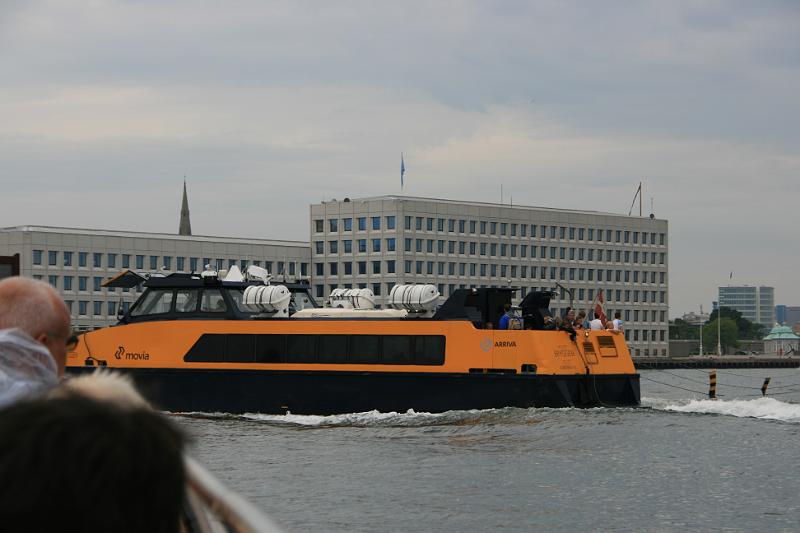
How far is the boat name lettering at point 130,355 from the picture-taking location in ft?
93.8

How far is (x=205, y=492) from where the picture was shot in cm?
306

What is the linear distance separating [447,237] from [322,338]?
91.0m

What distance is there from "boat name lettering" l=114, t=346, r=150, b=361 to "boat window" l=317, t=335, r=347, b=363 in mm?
4147

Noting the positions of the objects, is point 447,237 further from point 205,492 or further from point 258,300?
point 205,492

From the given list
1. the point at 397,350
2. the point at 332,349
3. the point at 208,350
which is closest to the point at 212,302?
the point at 208,350

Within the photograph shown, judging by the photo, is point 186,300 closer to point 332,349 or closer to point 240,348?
point 240,348

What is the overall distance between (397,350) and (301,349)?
2183 millimetres

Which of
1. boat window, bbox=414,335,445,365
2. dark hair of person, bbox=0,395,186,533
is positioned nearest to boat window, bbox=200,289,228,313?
boat window, bbox=414,335,445,365

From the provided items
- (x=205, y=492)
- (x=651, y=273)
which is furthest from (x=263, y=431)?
(x=651, y=273)

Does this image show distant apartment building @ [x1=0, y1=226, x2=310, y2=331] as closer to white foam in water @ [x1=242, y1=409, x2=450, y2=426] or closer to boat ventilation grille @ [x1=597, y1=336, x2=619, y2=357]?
white foam in water @ [x1=242, y1=409, x2=450, y2=426]

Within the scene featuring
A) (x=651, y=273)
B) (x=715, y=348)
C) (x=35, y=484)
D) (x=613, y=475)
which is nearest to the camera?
(x=35, y=484)

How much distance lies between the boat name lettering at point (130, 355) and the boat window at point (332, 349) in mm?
4147

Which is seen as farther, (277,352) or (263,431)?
(277,352)

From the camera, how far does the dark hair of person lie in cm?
157
